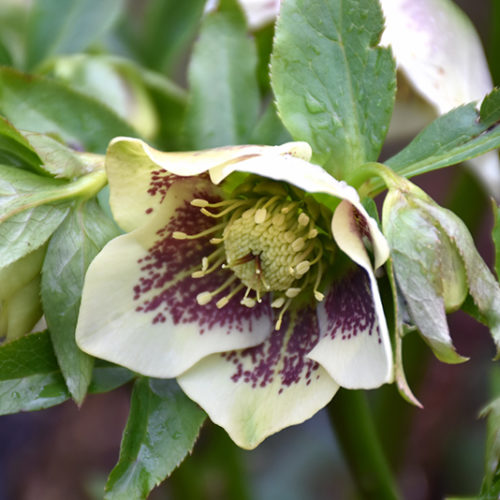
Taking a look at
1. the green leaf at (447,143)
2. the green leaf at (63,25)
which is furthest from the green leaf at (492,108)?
the green leaf at (63,25)

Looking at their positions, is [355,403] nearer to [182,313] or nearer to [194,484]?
[182,313]

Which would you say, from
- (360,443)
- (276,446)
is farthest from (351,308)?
(276,446)

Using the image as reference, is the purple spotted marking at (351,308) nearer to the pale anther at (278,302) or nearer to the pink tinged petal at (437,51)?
the pale anther at (278,302)

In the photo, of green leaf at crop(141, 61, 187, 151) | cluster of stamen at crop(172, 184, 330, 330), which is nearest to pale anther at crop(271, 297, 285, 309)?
cluster of stamen at crop(172, 184, 330, 330)

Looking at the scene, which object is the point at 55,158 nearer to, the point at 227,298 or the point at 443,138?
the point at 227,298

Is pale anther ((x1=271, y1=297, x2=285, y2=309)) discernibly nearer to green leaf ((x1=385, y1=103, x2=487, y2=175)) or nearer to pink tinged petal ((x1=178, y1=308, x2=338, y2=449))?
pink tinged petal ((x1=178, y1=308, x2=338, y2=449))

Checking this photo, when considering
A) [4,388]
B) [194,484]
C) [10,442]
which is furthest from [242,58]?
[10,442]
